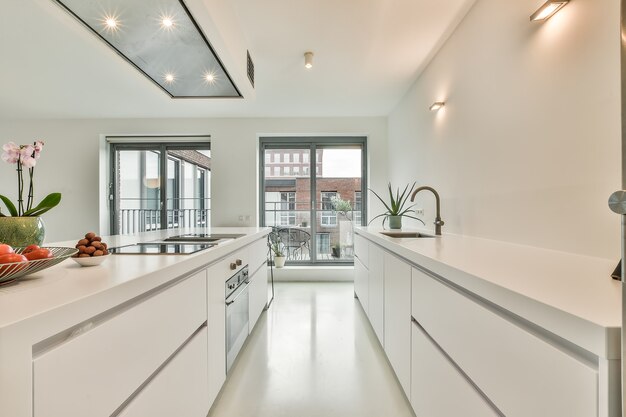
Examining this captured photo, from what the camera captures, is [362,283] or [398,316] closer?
[398,316]

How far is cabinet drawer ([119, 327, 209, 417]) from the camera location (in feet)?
2.80

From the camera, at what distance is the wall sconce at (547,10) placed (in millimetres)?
1163

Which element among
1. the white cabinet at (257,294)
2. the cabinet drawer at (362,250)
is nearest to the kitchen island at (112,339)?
the white cabinet at (257,294)

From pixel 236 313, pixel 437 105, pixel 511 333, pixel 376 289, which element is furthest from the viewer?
pixel 437 105

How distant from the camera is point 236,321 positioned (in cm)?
181

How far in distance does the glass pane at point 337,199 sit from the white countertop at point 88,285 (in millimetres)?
3280

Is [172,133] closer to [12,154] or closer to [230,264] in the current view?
[230,264]

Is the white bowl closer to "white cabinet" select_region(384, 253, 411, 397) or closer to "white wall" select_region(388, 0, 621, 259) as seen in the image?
"white cabinet" select_region(384, 253, 411, 397)

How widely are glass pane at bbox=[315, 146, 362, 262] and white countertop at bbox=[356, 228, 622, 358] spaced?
10.2 feet

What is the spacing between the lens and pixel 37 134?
4.02 metres

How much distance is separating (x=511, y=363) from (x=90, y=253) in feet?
4.07

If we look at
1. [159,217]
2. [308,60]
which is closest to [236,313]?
[308,60]

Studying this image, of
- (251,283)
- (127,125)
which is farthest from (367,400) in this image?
(127,125)

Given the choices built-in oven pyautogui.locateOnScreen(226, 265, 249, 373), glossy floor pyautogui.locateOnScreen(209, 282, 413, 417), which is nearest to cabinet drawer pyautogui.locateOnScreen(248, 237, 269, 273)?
built-in oven pyautogui.locateOnScreen(226, 265, 249, 373)
